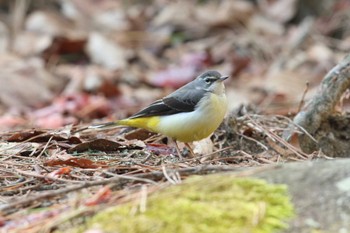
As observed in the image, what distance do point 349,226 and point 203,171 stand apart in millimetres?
689

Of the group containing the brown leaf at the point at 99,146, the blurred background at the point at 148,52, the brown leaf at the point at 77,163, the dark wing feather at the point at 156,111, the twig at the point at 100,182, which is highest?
the blurred background at the point at 148,52

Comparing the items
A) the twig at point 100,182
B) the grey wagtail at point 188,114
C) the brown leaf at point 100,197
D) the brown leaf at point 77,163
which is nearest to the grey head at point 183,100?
the grey wagtail at point 188,114

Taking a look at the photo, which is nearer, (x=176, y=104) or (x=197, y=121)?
(x=197, y=121)

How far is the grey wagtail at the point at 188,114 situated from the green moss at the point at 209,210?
2.09m

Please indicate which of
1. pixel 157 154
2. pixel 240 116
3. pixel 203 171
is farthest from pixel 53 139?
pixel 203 171

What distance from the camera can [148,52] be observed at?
11516 millimetres

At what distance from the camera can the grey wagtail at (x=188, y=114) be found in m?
5.09

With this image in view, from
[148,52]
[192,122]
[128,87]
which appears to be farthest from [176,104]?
[148,52]

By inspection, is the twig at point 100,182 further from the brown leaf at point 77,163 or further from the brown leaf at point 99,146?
the brown leaf at point 99,146

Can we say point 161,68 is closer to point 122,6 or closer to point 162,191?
point 122,6

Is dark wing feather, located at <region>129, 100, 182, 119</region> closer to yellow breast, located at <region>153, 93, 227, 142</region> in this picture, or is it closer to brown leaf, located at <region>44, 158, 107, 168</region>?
yellow breast, located at <region>153, 93, 227, 142</region>

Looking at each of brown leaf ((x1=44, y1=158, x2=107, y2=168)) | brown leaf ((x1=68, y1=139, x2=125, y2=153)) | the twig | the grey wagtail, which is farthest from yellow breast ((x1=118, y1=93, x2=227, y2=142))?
the twig

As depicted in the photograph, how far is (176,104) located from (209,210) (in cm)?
273

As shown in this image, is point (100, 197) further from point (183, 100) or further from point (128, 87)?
point (128, 87)
